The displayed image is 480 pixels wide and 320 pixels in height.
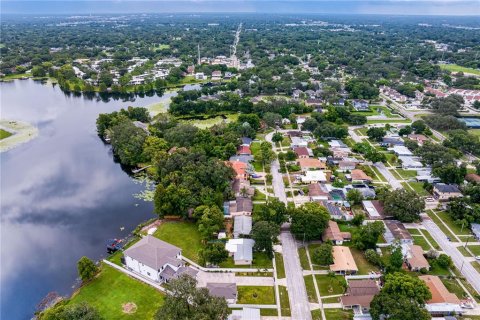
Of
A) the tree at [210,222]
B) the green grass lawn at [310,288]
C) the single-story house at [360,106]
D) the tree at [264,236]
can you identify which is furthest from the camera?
the single-story house at [360,106]

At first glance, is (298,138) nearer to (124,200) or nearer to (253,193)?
(253,193)

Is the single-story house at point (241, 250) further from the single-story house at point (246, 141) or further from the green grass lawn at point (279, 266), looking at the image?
the single-story house at point (246, 141)

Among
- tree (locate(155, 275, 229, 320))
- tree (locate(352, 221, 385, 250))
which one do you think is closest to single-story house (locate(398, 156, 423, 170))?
tree (locate(352, 221, 385, 250))

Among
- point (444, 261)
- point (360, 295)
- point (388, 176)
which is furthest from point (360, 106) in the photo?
point (360, 295)

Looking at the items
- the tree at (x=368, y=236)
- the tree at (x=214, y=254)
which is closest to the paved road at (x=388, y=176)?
the tree at (x=368, y=236)

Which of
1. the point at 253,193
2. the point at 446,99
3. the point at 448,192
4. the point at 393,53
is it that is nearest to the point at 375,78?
the point at 446,99

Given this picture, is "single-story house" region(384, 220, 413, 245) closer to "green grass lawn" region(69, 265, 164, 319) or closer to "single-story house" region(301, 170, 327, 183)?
"single-story house" region(301, 170, 327, 183)

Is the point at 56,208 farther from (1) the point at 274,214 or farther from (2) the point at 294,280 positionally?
(2) the point at 294,280
